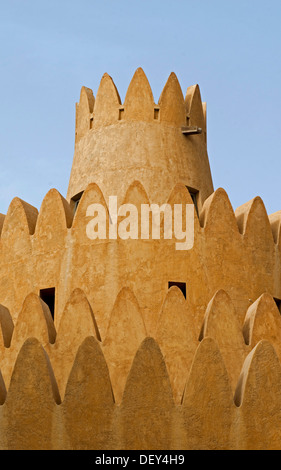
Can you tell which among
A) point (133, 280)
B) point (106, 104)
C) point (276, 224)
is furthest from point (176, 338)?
point (106, 104)

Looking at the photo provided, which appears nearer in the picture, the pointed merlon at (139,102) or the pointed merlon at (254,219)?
the pointed merlon at (254,219)

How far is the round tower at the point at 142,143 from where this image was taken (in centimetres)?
2022

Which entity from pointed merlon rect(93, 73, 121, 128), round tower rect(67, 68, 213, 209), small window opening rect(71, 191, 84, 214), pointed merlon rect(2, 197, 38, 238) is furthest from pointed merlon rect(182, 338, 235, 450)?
pointed merlon rect(93, 73, 121, 128)

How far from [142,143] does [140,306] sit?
4.31 meters

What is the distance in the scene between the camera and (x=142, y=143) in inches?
808

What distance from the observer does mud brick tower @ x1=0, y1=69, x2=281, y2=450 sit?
13961 millimetres

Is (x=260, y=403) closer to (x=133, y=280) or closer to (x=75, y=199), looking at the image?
(x=133, y=280)

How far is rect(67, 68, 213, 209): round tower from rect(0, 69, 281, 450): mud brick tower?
27mm

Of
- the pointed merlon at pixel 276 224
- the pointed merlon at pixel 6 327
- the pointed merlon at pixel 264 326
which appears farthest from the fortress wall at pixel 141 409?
the pointed merlon at pixel 276 224

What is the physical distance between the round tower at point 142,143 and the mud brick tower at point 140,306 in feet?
0.09

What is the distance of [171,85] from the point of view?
21125 millimetres

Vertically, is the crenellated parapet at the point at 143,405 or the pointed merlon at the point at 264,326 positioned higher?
the pointed merlon at the point at 264,326

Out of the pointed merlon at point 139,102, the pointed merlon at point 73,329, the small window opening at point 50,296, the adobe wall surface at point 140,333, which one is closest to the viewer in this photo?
the adobe wall surface at point 140,333

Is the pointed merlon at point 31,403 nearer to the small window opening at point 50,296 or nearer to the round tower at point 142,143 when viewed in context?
the small window opening at point 50,296
